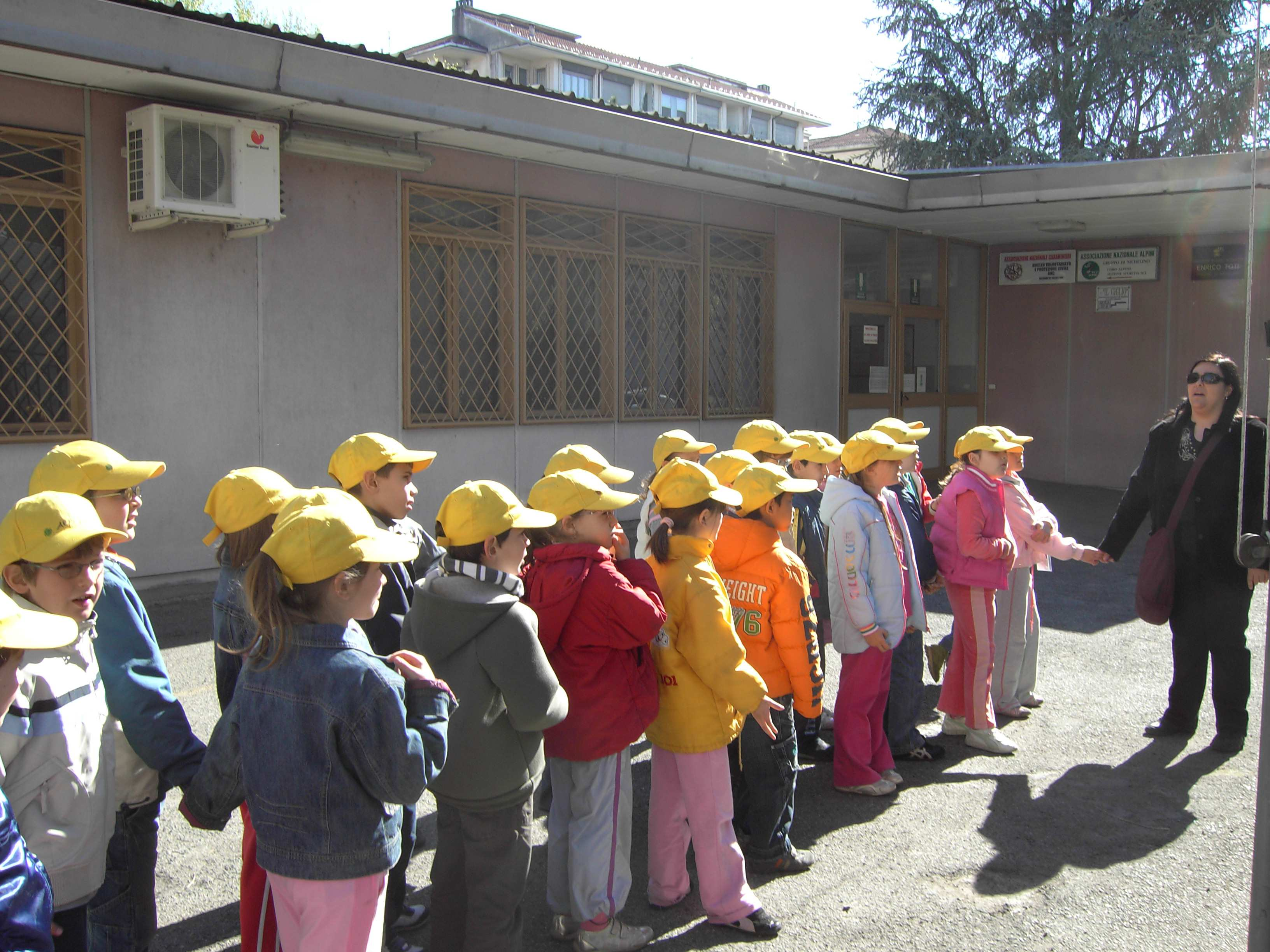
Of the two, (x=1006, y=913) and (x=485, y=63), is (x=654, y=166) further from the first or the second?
(x=485, y=63)

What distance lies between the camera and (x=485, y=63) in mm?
51438

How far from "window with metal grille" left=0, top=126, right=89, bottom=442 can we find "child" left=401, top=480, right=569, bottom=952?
504 cm

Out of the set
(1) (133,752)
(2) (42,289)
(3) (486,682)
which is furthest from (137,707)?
(2) (42,289)

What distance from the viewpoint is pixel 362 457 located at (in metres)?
3.60

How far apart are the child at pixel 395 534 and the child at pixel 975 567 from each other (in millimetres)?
2544

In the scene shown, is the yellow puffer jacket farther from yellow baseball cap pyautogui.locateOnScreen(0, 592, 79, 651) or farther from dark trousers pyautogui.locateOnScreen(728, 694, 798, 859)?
yellow baseball cap pyautogui.locateOnScreen(0, 592, 79, 651)

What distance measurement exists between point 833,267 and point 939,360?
9.73 feet

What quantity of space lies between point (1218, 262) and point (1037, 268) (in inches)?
89.0

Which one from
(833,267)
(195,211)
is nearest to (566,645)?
(195,211)

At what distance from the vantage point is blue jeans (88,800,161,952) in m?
2.65

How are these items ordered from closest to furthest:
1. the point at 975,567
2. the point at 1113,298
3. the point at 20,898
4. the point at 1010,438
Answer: the point at 20,898
the point at 975,567
the point at 1010,438
the point at 1113,298

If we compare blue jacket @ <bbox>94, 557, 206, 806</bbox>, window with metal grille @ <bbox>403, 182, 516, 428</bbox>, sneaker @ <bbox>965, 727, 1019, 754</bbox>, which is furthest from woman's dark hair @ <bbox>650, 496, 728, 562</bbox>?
window with metal grille @ <bbox>403, 182, 516, 428</bbox>

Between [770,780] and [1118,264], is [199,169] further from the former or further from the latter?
[1118,264]

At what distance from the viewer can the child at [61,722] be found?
2262 millimetres
